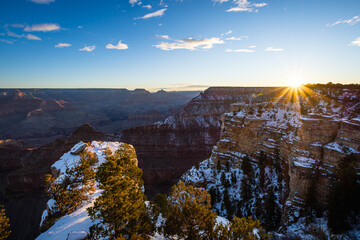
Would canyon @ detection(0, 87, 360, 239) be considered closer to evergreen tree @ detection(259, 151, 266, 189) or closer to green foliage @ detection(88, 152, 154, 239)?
evergreen tree @ detection(259, 151, 266, 189)

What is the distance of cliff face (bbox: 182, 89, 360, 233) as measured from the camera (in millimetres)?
19172

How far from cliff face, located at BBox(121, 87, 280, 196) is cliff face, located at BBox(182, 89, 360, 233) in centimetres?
2313

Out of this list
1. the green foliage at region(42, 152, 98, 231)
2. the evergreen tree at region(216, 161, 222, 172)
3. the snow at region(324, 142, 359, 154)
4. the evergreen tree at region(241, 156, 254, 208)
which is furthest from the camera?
the evergreen tree at region(216, 161, 222, 172)

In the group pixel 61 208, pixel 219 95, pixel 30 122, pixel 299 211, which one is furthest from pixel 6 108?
pixel 299 211

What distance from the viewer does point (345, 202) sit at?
15.7m

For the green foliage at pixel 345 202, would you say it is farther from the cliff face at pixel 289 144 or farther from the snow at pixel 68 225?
the snow at pixel 68 225

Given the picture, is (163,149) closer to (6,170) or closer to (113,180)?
(6,170)

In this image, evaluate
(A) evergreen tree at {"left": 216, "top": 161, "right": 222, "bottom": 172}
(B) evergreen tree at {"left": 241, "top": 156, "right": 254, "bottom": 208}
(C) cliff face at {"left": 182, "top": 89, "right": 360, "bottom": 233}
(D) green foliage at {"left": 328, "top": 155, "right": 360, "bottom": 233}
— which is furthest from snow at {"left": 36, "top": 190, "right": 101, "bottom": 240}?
(A) evergreen tree at {"left": 216, "top": 161, "right": 222, "bottom": 172}

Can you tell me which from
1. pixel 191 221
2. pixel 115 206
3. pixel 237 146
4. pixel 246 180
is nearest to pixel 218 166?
pixel 237 146

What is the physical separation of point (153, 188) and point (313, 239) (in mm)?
44902

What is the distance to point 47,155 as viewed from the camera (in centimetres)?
6112

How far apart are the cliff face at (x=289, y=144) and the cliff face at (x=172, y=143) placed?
Result: 23.1 m

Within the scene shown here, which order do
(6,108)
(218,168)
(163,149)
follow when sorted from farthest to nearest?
(6,108)
(163,149)
(218,168)

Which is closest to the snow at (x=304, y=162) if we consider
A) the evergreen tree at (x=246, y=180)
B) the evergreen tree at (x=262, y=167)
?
the evergreen tree at (x=262, y=167)
